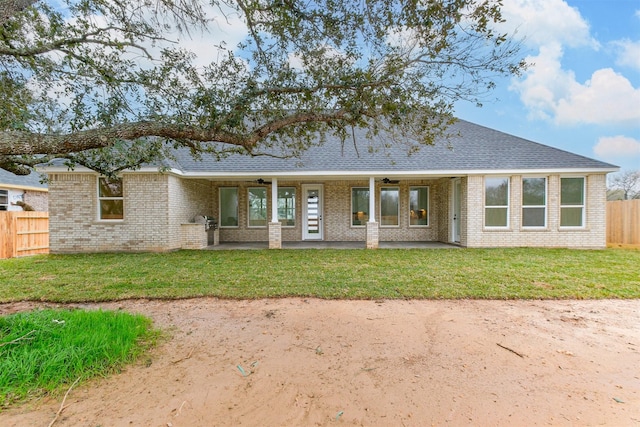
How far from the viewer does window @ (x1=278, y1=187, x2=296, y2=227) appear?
521 inches

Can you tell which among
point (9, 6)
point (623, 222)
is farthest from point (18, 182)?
point (623, 222)

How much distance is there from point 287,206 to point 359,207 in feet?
10.6

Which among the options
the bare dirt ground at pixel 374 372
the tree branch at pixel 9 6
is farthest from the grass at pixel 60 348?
the tree branch at pixel 9 6

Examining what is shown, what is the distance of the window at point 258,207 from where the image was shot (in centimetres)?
1320

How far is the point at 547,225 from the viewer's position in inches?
424

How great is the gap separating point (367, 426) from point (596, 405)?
6.26 feet

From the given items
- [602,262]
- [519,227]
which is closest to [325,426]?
[602,262]

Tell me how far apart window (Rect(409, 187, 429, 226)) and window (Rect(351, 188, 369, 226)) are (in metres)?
1.98

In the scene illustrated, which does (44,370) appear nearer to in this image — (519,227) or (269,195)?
(269,195)

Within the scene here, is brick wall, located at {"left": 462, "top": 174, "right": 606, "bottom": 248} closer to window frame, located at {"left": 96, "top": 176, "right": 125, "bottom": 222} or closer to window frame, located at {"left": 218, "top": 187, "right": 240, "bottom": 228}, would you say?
window frame, located at {"left": 218, "top": 187, "right": 240, "bottom": 228}

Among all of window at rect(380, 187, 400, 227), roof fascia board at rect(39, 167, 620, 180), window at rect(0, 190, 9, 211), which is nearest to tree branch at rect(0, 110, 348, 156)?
roof fascia board at rect(39, 167, 620, 180)

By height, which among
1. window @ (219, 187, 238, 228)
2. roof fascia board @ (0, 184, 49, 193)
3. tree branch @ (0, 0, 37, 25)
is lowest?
window @ (219, 187, 238, 228)

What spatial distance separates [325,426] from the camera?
2.15 meters

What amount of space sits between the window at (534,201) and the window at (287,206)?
29.5 feet
